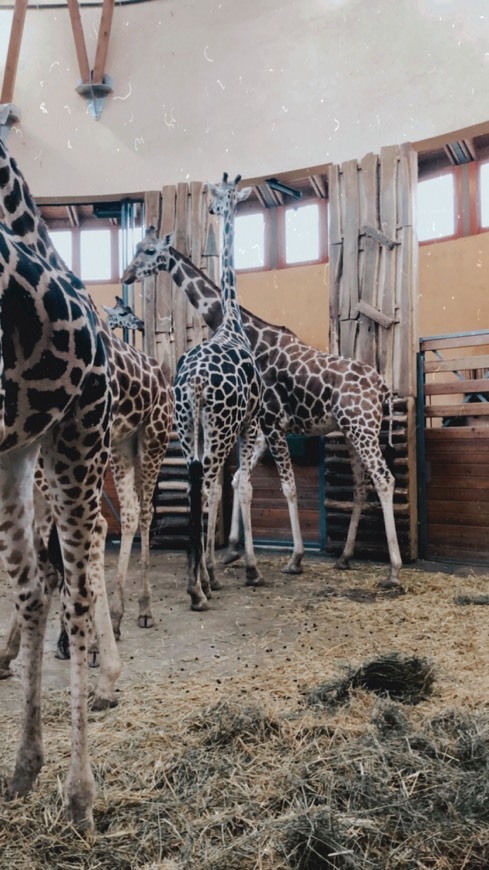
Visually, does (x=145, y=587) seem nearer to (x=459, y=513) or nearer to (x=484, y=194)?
(x=459, y=513)

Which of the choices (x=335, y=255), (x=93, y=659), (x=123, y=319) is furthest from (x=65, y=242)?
(x=93, y=659)

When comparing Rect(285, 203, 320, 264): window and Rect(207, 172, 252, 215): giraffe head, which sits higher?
Rect(285, 203, 320, 264): window

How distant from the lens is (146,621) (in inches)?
175

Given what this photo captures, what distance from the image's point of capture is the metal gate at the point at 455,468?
257 inches

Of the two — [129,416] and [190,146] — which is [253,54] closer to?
[190,146]

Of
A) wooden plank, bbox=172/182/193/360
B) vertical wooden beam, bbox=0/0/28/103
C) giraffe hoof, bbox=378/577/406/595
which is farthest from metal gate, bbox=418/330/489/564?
vertical wooden beam, bbox=0/0/28/103

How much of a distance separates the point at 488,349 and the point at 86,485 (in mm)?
9075

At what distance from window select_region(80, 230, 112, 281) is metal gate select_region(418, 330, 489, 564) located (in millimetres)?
8221

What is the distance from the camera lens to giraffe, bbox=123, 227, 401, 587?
6152mm

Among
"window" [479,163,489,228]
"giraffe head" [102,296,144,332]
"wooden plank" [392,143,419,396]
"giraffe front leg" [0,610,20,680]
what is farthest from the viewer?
"window" [479,163,489,228]

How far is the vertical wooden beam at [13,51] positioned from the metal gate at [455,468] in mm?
6047

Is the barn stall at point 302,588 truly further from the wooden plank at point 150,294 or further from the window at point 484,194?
the window at point 484,194

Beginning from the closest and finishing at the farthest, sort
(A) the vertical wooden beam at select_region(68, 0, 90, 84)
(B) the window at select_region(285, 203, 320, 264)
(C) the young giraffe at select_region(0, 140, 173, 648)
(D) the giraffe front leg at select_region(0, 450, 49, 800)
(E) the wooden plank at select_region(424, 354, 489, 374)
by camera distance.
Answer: (D) the giraffe front leg at select_region(0, 450, 49, 800)
(C) the young giraffe at select_region(0, 140, 173, 648)
(E) the wooden plank at select_region(424, 354, 489, 374)
(A) the vertical wooden beam at select_region(68, 0, 90, 84)
(B) the window at select_region(285, 203, 320, 264)

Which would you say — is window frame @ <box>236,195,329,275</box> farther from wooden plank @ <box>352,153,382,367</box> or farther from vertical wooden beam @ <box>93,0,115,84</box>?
wooden plank @ <box>352,153,382,367</box>
